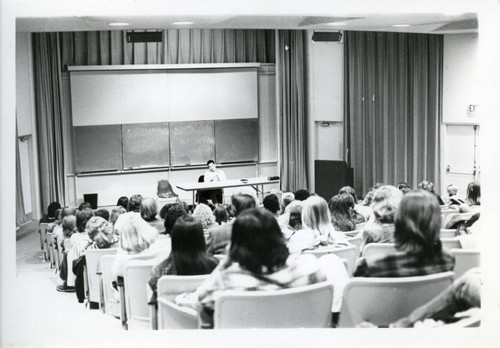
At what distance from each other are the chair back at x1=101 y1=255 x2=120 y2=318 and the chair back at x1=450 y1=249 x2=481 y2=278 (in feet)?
7.30

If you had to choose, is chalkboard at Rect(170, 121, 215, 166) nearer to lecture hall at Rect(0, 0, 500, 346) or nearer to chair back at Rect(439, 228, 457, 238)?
lecture hall at Rect(0, 0, 500, 346)

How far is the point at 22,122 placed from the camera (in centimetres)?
1157

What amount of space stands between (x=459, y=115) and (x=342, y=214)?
18.1 ft

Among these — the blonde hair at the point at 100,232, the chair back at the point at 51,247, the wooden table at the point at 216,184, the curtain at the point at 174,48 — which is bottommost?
the chair back at the point at 51,247

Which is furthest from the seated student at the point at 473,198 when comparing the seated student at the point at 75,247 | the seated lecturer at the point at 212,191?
the seated lecturer at the point at 212,191

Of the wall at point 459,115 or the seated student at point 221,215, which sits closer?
the seated student at point 221,215

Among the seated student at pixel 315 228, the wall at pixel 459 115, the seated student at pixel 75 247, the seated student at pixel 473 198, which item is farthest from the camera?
the wall at pixel 459 115

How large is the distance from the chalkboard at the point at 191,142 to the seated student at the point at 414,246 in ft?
32.8

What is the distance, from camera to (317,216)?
4488mm

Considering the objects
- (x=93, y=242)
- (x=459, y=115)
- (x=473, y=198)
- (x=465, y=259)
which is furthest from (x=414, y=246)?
(x=459, y=115)

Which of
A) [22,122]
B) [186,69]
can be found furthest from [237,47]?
[22,122]

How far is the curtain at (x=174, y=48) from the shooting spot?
12.7 meters

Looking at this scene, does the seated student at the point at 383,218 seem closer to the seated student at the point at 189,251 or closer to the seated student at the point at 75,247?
the seated student at the point at 189,251
